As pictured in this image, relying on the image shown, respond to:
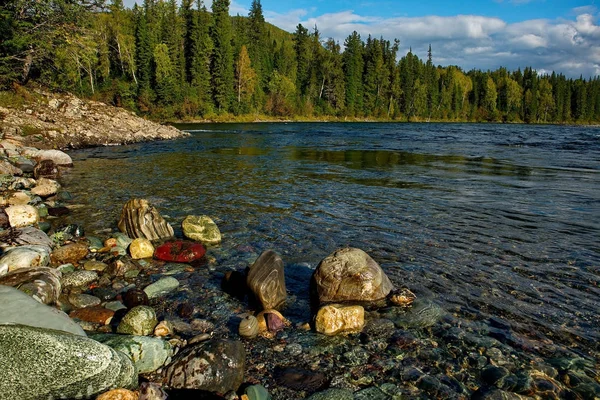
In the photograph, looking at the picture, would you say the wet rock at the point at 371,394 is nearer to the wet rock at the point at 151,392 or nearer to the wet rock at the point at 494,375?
the wet rock at the point at 494,375

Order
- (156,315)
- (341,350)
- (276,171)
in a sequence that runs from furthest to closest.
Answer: (276,171) < (156,315) < (341,350)

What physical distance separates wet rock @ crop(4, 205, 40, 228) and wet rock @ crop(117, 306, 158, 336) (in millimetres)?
5357

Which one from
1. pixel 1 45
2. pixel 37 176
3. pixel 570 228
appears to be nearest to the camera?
pixel 570 228

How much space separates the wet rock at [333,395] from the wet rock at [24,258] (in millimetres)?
4764

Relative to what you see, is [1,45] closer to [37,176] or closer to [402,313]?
[37,176]

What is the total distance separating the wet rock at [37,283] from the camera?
515cm

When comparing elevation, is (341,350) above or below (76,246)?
below

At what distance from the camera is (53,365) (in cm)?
328

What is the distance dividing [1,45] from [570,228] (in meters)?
32.0

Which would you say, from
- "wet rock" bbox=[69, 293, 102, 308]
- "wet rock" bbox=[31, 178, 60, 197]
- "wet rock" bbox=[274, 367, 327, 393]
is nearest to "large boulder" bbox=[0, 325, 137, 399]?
"wet rock" bbox=[274, 367, 327, 393]

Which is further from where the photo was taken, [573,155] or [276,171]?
[573,155]

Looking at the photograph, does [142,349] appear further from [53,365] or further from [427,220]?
[427,220]

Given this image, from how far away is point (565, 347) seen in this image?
4711 mm

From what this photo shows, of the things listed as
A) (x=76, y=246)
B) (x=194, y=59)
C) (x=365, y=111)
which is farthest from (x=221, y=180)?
(x=365, y=111)
